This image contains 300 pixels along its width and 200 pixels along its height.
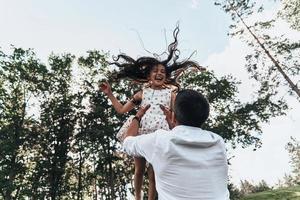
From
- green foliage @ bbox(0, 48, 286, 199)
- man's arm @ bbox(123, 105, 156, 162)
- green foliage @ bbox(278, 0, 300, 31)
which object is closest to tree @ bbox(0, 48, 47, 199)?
green foliage @ bbox(0, 48, 286, 199)

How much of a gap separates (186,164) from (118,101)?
319cm

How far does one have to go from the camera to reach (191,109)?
8.70ft

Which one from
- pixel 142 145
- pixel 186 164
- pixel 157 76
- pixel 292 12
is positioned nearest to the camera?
pixel 186 164

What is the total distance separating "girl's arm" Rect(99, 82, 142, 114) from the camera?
16.5 ft

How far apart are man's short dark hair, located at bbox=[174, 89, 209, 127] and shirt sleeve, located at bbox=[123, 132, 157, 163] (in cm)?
27

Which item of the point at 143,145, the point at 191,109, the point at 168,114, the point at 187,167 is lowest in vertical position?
the point at 187,167

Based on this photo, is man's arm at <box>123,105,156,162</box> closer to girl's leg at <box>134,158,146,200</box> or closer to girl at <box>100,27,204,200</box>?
girl's leg at <box>134,158,146,200</box>

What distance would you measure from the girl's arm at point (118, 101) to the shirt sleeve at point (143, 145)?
2313 mm

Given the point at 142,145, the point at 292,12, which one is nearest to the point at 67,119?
the point at 292,12

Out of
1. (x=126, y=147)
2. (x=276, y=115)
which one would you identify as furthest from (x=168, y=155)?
(x=276, y=115)

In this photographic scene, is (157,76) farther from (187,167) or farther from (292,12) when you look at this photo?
(292,12)

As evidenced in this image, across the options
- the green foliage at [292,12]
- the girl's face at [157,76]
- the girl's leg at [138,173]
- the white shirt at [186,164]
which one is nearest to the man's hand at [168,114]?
the girl's face at [157,76]

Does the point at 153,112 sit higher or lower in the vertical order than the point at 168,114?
higher

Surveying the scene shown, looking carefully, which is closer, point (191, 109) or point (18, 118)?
point (191, 109)
